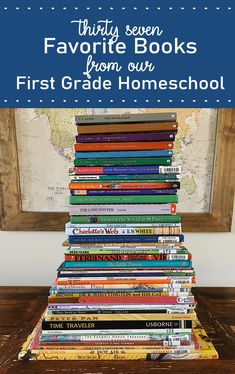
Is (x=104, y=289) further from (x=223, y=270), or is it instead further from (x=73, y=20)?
(x=73, y=20)

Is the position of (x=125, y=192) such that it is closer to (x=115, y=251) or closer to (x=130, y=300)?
(x=115, y=251)

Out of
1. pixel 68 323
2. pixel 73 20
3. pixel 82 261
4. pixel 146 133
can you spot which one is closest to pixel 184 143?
pixel 146 133

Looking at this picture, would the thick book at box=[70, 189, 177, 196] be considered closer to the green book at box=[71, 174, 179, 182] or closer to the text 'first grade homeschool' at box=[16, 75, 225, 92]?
the green book at box=[71, 174, 179, 182]

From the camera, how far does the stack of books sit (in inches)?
32.1

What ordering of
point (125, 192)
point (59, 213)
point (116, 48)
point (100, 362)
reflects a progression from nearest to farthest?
point (100, 362)
point (125, 192)
point (116, 48)
point (59, 213)

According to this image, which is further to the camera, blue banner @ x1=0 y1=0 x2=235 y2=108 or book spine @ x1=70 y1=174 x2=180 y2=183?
blue banner @ x1=0 y1=0 x2=235 y2=108

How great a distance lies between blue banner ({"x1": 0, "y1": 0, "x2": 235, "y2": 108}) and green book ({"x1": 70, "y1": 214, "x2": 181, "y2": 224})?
553mm

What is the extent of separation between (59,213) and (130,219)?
55 cm

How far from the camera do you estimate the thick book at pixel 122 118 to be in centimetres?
91

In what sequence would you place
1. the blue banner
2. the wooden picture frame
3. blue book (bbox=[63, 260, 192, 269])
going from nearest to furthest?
blue book (bbox=[63, 260, 192, 269]) < the blue banner < the wooden picture frame

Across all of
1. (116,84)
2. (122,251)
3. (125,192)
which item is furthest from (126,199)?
(116,84)

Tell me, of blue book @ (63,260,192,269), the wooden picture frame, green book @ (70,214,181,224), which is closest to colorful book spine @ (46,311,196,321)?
blue book @ (63,260,192,269)

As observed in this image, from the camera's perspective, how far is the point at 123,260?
33.9 inches

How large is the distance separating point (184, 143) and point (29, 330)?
846 mm
